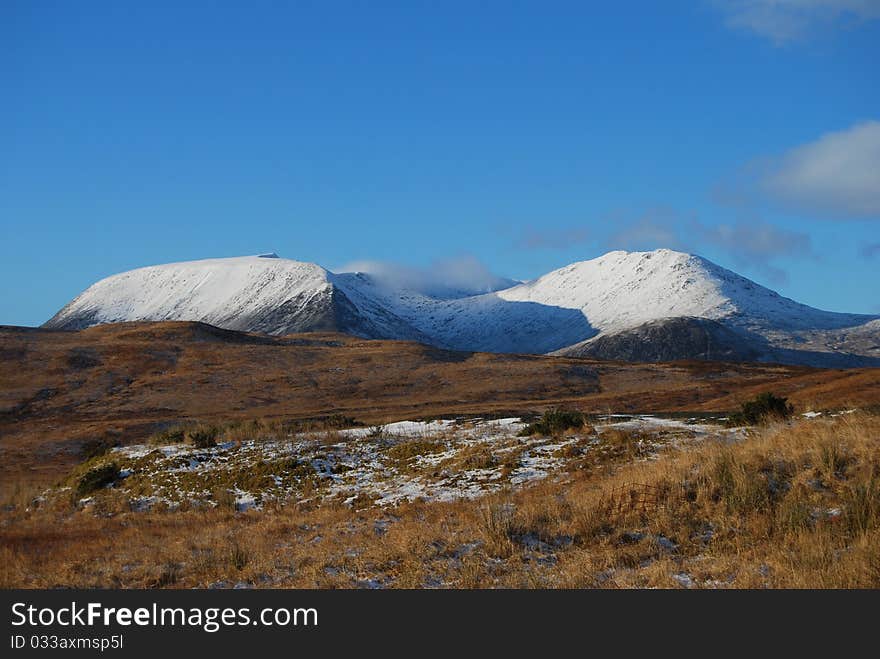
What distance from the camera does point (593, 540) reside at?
35.4 ft

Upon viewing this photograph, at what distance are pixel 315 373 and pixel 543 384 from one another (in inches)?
876

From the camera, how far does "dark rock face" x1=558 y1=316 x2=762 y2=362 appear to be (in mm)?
165625

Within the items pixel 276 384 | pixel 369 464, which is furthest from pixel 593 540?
pixel 276 384

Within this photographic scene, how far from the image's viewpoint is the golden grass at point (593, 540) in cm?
930

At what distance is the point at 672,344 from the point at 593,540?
552 feet

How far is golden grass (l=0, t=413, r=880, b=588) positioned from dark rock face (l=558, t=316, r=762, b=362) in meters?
156

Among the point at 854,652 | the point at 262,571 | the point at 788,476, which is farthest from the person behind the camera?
the point at 788,476

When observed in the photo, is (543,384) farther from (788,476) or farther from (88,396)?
(788,476)

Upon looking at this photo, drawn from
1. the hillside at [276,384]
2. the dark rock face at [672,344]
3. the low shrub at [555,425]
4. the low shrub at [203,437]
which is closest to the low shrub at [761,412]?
the low shrub at [555,425]

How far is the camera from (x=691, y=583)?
29.2 ft

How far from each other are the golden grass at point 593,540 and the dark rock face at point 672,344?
15601 cm

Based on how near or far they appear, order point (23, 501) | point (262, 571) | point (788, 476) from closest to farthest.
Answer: point (262, 571) → point (788, 476) → point (23, 501)

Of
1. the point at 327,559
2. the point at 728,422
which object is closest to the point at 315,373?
the point at 728,422

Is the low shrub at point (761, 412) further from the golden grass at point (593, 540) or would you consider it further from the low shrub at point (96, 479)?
the low shrub at point (96, 479)
